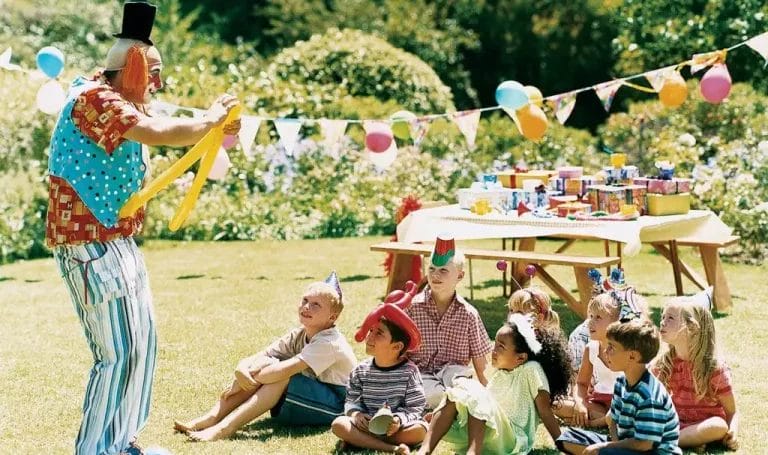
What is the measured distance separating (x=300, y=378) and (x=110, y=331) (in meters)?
1.38

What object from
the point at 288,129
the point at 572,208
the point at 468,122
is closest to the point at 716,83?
the point at 572,208

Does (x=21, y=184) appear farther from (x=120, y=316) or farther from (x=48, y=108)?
(x=120, y=316)

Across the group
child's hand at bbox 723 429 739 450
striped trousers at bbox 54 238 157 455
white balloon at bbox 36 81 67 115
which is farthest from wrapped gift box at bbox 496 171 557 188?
striped trousers at bbox 54 238 157 455

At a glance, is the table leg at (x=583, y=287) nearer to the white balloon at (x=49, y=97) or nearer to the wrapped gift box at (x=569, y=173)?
the wrapped gift box at (x=569, y=173)

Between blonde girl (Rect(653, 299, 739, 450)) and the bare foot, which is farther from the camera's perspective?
the bare foot

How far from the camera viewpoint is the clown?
441 cm

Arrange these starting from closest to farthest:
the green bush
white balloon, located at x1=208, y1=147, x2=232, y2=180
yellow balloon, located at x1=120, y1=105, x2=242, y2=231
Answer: yellow balloon, located at x1=120, y1=105, x2=242, y2=231 < white balloon, located at x1=208, y1=147, x2=232, y2=180 < the green bush

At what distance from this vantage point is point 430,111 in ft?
48.6

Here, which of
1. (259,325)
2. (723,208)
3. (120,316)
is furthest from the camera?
(723,208)

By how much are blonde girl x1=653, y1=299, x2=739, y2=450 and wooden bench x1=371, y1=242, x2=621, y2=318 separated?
88.6 inches

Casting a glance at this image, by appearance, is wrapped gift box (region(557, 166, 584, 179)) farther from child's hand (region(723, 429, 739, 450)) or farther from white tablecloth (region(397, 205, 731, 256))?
child's hand (region(723, 429, 739, 450))

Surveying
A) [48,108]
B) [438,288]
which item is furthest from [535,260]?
[48,108]

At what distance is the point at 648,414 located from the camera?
458cm

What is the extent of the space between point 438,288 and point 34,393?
2.32 m
